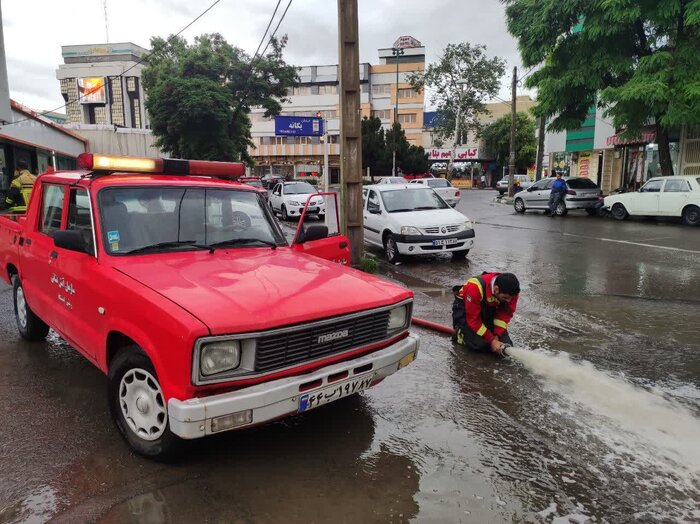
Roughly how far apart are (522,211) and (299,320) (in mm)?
22070

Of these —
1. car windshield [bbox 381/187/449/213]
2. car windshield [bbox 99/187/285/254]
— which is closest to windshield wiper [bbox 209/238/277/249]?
car windshield [bbox 99/187/285/254]

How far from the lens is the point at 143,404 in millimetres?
3146

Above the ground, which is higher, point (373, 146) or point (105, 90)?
→ point (105, 90)

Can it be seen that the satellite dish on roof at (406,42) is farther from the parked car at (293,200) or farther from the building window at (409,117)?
the parked car at (293,200)

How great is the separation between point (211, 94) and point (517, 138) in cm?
3596

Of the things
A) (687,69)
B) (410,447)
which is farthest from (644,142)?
(410,447)

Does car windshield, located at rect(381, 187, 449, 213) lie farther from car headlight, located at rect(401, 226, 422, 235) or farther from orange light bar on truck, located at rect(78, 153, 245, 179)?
orange light bar on truck, located at rect(78, 153, 245, 179)

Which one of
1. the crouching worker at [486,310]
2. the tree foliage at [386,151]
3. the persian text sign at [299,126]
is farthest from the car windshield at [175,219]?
the tree foliage at [386,151]

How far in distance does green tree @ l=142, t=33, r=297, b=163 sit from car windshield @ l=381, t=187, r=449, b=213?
2219cm

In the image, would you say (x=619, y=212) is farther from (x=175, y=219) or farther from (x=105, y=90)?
(x=105, y=90)

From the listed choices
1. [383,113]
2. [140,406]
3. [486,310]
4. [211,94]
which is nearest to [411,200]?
[486,310]

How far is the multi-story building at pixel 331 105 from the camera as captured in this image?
67.6 metres

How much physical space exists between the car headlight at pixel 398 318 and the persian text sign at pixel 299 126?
1881 cm

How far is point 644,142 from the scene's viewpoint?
25078 millimetres
